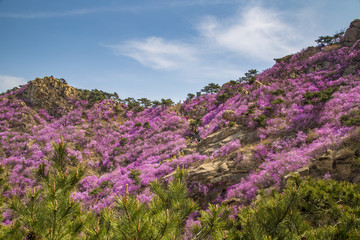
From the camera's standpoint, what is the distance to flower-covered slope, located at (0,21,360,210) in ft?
42.1

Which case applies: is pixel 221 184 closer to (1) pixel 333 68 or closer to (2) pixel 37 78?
(1) pixel 333 68

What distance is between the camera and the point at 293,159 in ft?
36.1

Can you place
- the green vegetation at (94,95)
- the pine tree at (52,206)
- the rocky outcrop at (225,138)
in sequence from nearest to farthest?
the pine tree at (52,206) → the rocky outcrop at (225,138) → the green vegetation at (94,95)

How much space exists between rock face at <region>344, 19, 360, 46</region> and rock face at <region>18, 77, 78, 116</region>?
4850 centimetres

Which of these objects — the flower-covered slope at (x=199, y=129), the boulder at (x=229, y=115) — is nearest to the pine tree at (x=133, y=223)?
the flower-covered slope at (x=199, y=129)

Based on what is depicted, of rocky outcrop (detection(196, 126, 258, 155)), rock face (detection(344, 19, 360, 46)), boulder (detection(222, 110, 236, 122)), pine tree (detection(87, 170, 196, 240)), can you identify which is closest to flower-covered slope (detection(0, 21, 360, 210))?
boulder (detection(222, 110, 236, 122))

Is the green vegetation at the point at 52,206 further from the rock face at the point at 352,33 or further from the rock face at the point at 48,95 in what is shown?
the rock face at the point at 48,95

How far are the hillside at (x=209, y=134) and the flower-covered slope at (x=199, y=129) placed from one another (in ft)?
0.32

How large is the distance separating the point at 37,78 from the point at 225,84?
127 feet

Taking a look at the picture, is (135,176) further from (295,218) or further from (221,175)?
(295,218)

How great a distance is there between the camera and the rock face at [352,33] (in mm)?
25594

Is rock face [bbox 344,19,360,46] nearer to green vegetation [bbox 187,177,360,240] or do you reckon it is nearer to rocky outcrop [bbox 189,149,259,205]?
rocky outcrop [bbox 189,149,259,205]

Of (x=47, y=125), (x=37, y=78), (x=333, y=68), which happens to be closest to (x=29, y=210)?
(x=333, y=68)

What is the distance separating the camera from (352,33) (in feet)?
84.9
